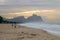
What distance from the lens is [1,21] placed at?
6819cm

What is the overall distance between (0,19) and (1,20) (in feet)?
2.47

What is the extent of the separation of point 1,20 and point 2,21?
2.65ft

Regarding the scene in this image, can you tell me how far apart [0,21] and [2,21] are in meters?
0.70

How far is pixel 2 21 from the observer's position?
6806 cm

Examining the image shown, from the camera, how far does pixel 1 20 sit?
67375mm

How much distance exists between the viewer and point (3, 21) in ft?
222

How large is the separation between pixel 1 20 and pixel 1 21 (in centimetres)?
89

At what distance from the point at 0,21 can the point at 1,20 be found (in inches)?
27.2

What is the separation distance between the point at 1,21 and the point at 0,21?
18.7 inches

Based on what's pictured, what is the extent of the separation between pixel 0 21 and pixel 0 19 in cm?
128

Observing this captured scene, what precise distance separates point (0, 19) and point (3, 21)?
4.92ft

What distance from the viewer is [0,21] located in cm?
6781

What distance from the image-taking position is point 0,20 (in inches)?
2633

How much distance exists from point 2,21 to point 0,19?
5.13 ft
